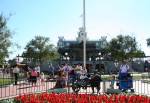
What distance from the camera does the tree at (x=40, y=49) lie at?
76.9 m

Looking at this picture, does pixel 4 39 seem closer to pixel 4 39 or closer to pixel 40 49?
pixel 4 39

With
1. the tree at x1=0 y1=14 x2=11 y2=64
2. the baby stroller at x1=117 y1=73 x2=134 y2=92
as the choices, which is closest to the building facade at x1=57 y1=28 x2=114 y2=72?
the tree at x1=0 y1=14 x2=11 y2=64

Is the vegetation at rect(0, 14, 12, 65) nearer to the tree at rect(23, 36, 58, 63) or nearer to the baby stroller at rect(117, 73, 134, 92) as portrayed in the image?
the baby stroller at rect(117, 73, 134, 92)

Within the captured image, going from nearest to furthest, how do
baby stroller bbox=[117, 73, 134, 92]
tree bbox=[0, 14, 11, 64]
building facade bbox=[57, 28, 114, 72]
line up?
baby stroller bbox=[117, 73, 134, 92] < tree bbox=[0, 14, 11, 64] < building facade bbox=[57, 28, 114, 72]

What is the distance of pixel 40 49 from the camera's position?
77.7 m

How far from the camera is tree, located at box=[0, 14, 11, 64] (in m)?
38.4

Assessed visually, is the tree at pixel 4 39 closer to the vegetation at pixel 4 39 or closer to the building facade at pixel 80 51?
the vegetation at pixel 4 39

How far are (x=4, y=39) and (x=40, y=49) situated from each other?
1504 inches

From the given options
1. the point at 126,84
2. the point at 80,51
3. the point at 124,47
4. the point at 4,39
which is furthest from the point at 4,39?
the point at 124,47

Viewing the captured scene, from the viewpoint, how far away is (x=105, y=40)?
247ft

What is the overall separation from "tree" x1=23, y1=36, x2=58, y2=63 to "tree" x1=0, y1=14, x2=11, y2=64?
35.8 metres

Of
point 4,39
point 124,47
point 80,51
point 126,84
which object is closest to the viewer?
point 126,84

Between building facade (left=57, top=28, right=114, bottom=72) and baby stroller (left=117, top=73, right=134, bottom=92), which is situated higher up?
building facade (left=57, top=28, right=114, bottom=72)

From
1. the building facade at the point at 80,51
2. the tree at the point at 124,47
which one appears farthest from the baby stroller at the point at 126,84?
the tree at the point at 124,47
